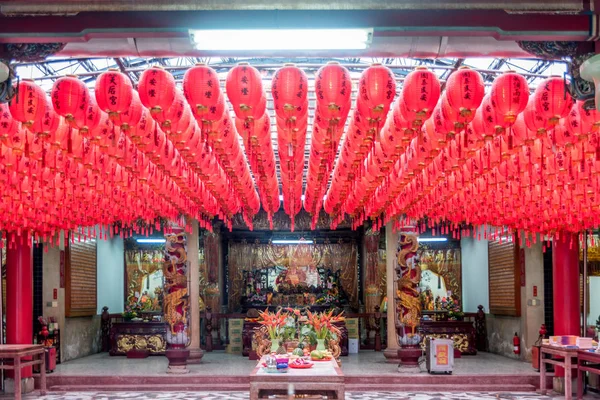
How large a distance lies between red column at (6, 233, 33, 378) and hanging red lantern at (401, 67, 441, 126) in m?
8.59

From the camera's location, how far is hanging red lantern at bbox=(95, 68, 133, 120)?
572 cm

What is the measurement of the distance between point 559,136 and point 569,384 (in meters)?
5.39

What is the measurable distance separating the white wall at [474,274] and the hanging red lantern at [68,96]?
13347 millimetres

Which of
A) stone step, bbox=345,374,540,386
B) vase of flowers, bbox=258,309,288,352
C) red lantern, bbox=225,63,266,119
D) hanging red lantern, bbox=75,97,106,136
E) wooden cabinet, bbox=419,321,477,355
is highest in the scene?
red lantern, bbox=225,63,266,119

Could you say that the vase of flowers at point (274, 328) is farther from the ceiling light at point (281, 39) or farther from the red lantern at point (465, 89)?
the ceiling light at point (281, 39)

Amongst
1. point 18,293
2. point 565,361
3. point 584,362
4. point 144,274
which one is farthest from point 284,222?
point 565,361

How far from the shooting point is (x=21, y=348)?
1127 centimetres

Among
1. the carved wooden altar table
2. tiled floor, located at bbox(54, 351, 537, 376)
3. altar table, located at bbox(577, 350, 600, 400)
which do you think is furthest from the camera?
the carved wooden altar table

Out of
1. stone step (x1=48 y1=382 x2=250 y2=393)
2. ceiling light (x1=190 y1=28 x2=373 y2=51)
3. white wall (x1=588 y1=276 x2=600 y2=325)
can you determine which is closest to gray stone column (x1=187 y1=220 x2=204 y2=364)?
stone step (x1=48 y1=382 x2=250 y2=393)

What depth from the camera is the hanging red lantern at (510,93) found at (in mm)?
5875

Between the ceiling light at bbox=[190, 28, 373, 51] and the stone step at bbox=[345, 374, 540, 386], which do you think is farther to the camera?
the stone step at bbox=[345, 374, 540, 386]

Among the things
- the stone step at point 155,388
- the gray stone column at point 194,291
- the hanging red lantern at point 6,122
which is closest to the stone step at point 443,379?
the stone step at point 155,388

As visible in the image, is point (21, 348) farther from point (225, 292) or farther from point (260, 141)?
point (225, 292)

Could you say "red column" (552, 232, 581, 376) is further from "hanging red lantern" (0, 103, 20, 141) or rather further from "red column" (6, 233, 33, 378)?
"hanging red lantern" (0, 103, 20, 141)
